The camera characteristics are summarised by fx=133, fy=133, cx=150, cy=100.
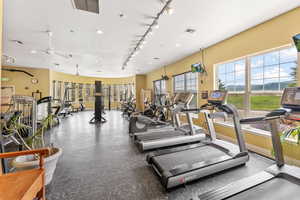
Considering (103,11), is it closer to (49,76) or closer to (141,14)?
(141,14)

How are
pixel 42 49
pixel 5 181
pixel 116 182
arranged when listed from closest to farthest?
pixel 5 181 < pixel 116 182 < pixel 42 49

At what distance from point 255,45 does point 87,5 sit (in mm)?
3608

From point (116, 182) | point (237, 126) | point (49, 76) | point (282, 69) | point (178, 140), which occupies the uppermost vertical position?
point (49, 76)

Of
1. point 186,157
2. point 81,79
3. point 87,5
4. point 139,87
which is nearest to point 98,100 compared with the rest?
point 139,87

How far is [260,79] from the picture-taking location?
125 inches

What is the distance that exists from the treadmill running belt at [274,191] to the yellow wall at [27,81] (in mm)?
9292

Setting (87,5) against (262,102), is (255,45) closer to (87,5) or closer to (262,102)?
(262,102)

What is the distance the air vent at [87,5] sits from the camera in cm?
225

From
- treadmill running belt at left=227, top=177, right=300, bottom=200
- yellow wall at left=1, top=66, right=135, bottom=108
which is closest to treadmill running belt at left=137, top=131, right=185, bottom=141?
treadmill running belt at left=227, top=177, right=300, bottom=200

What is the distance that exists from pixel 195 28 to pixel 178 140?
8.94 feet

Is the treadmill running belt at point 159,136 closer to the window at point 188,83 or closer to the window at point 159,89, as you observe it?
the window at point 188,83

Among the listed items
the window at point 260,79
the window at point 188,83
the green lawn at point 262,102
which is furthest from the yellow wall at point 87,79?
the green lawn at point 262,102

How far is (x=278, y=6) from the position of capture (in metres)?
2.33

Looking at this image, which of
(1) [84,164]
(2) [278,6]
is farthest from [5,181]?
(2) [278,6]
